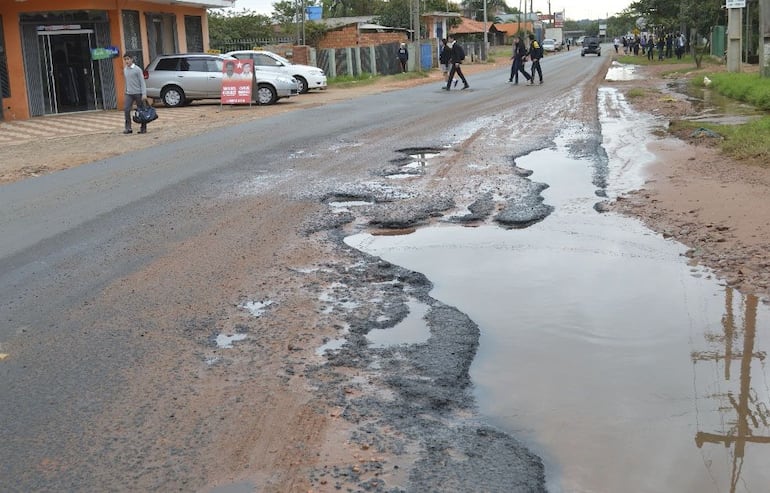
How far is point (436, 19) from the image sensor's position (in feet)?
225

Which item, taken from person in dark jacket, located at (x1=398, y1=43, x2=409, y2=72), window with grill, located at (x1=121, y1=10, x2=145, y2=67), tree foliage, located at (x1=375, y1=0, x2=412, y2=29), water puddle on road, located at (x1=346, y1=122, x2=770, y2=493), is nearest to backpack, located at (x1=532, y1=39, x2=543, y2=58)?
window with grill, located at (x1=121, y1=10, x2=145, y2=67)

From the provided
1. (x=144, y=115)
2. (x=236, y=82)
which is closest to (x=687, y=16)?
(x=236, y=82)

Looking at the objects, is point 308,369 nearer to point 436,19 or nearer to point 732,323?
point 732,323

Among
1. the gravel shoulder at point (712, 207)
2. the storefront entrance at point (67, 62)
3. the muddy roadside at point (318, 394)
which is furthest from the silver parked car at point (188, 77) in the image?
the muddy roadside at point (318, 394)

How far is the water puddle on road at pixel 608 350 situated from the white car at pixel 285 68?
73.4 ft

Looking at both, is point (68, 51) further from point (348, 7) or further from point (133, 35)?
point (348, 7)

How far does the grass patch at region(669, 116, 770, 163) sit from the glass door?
1875 cm

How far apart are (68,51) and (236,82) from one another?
5724 millimetres

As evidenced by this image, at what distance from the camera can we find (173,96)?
2770cm

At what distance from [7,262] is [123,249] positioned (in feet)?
3.28

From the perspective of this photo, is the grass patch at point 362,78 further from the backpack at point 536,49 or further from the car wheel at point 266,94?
the car wheel at point 266,94

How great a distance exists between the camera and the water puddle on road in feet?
13.3

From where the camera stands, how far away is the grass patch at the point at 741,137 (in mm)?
11509

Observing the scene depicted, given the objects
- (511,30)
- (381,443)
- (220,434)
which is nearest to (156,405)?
(220,434)
